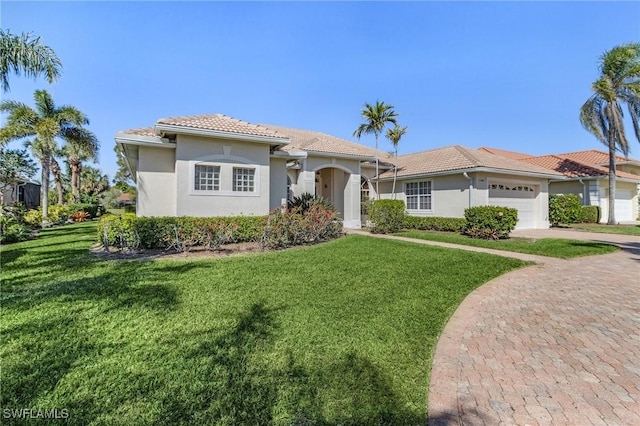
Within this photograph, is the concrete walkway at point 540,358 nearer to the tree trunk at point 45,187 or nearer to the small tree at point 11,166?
the small tree at point 11,166

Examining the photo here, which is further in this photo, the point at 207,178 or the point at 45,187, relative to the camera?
the point at 45,187

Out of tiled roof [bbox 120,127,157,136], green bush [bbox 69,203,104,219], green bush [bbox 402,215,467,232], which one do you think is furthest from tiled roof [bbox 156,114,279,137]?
green bush [bbox 69,203,104,219]

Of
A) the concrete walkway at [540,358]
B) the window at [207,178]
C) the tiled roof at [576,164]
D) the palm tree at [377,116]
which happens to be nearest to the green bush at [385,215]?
the palm tree at [377,116]

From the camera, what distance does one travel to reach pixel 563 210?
2073cm

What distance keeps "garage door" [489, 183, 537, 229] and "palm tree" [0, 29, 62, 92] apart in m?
21.4

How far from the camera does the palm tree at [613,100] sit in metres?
20.0

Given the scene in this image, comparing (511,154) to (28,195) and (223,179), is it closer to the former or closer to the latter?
(223,179)

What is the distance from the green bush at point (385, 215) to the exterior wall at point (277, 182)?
198 inches

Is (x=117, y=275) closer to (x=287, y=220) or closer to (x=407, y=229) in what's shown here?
(x=287, y=220)

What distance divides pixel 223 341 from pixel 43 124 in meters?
25.4

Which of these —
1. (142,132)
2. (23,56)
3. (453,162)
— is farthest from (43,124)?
(453,162)

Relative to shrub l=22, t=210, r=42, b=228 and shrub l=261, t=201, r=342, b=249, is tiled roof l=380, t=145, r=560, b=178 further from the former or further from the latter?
shrub l=22, t=210, r=42, b=228

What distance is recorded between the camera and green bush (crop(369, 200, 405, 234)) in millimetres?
16328

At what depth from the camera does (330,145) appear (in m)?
18.8
